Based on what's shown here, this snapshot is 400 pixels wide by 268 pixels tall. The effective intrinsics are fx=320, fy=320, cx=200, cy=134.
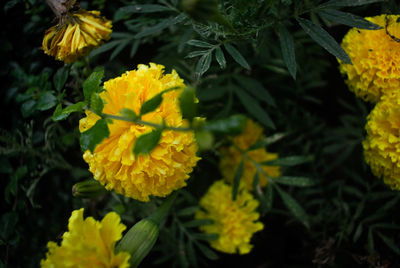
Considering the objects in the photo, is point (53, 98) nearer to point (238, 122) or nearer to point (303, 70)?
point (238, 122)

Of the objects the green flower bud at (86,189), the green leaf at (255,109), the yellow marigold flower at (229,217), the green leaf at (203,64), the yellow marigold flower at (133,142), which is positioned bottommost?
the yellow marigold flower at (229,217)

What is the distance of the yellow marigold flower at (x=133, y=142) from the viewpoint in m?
0.58

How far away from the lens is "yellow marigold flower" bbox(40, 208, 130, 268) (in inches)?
21.4

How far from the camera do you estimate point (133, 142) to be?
60cm

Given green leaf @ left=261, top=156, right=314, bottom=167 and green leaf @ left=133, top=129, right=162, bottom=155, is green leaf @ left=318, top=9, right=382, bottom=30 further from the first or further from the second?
green leaf @ left=133, top=129, right=162, bottom=155

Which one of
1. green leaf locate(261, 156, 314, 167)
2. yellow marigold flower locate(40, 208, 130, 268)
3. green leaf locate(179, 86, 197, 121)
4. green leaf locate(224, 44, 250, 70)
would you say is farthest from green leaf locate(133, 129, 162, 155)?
green leaf locate(261, 156, 314, 167)

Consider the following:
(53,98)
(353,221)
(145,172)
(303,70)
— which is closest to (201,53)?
(145,172)

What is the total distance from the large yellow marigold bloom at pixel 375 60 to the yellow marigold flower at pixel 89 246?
620 millimetres

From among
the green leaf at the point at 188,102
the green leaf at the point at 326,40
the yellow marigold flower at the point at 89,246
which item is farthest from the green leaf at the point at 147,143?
the green leaf at the point at 326,40

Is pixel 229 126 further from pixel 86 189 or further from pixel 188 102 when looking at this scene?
pixel 86 189

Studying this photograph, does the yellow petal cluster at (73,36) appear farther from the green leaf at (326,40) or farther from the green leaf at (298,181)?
the green leaf at (298,181)

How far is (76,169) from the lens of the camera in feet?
3.44

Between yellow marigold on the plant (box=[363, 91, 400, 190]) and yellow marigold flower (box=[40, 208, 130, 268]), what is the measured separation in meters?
0.57

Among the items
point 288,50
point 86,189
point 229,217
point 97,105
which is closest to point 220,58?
point 288,50
